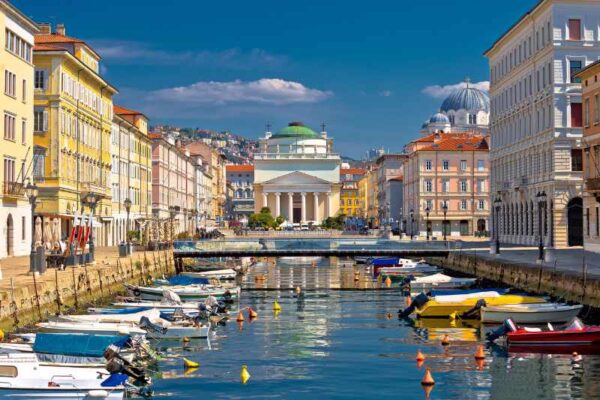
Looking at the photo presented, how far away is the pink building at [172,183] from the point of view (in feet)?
406

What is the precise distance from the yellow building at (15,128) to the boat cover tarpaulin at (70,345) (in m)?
29.2

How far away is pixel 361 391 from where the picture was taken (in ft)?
91.0

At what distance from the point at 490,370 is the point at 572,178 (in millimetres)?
46671

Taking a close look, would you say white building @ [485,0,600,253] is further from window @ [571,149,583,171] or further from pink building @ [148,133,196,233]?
pink building @ [148,133,196,233]

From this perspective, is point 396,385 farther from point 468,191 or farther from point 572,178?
point 468,191

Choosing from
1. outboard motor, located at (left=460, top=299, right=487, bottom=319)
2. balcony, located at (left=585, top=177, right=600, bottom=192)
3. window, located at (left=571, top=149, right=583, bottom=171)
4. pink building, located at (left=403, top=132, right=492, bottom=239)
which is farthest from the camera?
pink building, located at (left=403, top=132, right=492, bottom=239)

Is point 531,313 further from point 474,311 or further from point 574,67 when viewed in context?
point 574,67

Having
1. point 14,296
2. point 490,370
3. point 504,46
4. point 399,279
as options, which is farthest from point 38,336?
point 504,46

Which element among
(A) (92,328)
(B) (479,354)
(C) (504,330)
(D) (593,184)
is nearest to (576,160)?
(D) (593,184)

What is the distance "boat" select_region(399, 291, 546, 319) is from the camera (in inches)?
1763

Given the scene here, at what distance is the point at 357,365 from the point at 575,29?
50.8 meters

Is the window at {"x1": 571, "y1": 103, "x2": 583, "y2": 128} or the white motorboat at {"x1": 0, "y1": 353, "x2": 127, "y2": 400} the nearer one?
the white motorboat at {"x1": 0, "y1": 353, "x2": 127, "y2": 400}

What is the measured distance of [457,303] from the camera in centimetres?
4609

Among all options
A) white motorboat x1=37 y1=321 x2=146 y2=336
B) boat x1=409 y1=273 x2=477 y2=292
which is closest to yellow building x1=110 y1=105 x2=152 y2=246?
boat x1=409 y1=273 x2=477 y2=292
